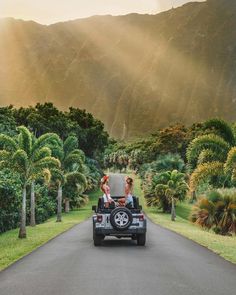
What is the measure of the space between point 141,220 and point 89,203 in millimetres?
64528

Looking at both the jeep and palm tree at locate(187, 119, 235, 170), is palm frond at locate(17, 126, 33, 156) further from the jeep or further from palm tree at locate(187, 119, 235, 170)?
the jeep

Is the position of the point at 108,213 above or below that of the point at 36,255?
above

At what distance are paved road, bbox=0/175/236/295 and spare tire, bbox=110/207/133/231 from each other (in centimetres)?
106

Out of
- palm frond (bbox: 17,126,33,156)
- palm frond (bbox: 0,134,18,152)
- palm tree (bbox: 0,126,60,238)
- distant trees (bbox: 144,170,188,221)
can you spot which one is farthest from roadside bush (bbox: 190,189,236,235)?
distant trees (bbox: 144,170,188,221)

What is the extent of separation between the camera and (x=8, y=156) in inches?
1303

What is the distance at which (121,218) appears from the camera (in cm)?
2117

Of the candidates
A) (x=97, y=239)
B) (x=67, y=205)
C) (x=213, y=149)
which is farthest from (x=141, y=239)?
(x=67, y=205)

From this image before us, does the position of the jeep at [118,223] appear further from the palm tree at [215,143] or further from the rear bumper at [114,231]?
the palm tree at [215,143]

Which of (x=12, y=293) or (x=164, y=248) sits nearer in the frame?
(x=12, y=293)

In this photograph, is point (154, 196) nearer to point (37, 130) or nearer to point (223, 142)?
point (37, 130)

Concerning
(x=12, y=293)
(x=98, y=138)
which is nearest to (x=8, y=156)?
(x=12, y=293)

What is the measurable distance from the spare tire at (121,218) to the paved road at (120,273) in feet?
3.49

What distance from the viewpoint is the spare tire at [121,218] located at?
21047 mm

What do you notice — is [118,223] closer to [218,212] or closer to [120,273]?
[120,273]
